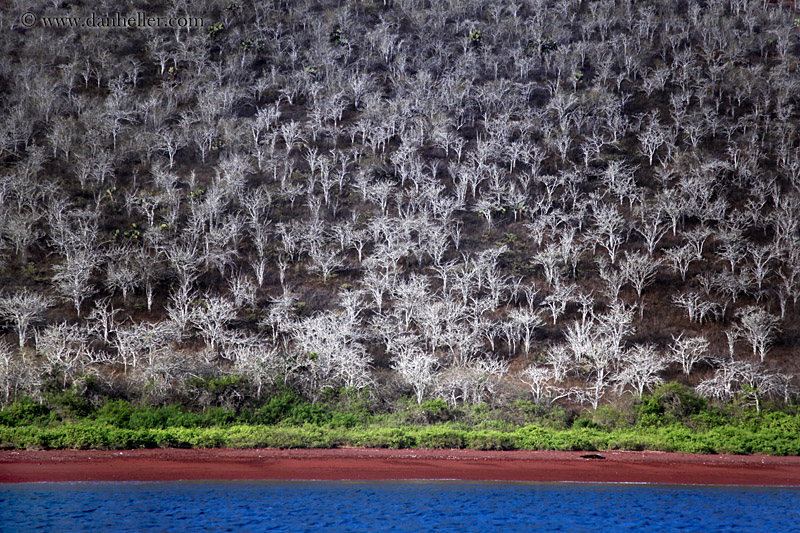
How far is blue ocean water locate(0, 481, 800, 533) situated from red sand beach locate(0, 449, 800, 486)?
1.23m

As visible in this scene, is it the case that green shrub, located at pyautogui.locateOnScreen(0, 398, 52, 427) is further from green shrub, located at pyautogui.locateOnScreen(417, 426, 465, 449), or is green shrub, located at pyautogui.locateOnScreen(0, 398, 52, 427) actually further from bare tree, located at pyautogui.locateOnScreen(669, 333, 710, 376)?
bare tree, located at pyautogui.locateOnScreen(669, 333, 710, 376)

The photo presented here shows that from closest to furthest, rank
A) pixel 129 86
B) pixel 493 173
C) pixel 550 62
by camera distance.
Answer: pixel 493 173, pixel 129 86, pixel 550 62

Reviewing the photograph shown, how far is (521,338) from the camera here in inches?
1992

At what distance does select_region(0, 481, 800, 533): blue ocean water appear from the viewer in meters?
17.4

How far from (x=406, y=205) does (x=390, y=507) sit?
47.6 meters

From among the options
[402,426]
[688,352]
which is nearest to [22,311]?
[402,426]

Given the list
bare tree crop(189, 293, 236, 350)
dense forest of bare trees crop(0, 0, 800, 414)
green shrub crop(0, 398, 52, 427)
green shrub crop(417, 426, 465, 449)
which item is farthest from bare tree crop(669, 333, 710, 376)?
green shrub crop(0, 398, 52, 427)

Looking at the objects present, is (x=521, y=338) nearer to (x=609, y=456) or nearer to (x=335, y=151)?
(x=609, y=456)

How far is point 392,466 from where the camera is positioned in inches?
1010

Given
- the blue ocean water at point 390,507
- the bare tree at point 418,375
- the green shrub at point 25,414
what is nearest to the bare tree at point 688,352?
the bare tree at point 418,375

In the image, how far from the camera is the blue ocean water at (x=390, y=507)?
17.4 metres

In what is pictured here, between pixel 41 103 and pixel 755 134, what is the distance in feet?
262

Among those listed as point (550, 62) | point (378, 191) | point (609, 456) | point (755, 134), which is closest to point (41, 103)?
point (378, 191)

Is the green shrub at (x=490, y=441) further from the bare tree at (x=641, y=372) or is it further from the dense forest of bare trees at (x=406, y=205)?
the bare tree at (x=641, y=372)
